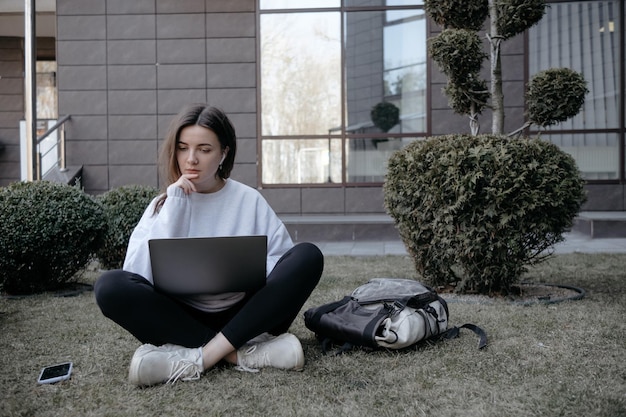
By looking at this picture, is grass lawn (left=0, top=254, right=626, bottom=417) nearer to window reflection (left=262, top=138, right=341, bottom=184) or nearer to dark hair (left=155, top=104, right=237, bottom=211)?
dark hair (left=155, top=104, right=237, bottom=211)

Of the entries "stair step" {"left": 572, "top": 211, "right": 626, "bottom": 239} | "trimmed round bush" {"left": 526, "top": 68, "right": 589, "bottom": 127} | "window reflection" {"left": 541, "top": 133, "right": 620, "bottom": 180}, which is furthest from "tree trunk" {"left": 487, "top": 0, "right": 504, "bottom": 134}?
"window reflection" {"left": 541, "top": 133, "right": 620, "bottom": 180}

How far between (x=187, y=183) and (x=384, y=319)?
1.11 meters

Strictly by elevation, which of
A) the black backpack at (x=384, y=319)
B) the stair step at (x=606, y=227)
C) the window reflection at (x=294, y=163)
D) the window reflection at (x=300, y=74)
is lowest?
the black backpack at (x=384, y=319)

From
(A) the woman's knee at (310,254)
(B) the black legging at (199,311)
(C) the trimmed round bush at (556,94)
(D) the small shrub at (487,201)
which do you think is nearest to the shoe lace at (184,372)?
(B) the black legging at (199,311)

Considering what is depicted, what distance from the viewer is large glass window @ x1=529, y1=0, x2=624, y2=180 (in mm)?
9812

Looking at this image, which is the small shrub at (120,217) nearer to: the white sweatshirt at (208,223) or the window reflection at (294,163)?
the white sweatshirt at (208,223)

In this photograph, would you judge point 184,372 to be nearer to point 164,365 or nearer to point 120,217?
point 164,365

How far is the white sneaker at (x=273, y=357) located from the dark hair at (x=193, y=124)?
2.46 ft

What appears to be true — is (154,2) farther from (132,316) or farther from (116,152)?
(132,316)

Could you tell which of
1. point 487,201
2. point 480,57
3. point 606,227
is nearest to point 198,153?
point 487,201

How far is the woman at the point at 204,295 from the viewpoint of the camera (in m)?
2.53

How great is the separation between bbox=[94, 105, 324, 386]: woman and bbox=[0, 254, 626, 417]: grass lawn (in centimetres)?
10

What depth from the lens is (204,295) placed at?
2.70 metres

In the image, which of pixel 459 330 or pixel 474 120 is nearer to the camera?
pixel 459 330
